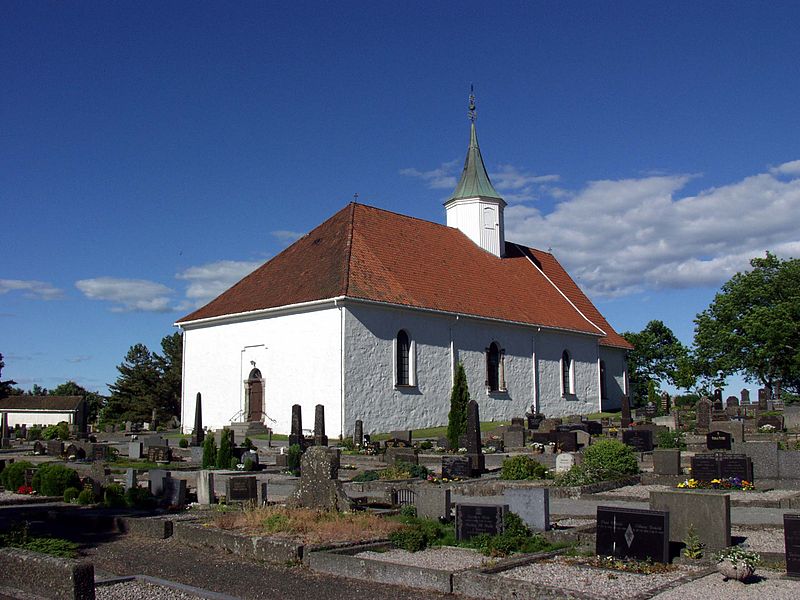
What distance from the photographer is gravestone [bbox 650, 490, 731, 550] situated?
8531mm

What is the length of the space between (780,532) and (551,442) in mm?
13194

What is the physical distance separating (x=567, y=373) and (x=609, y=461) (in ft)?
81.7

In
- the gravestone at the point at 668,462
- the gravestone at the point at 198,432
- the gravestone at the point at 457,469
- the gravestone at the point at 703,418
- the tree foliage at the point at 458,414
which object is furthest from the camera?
the gravestone at the point at 198,432

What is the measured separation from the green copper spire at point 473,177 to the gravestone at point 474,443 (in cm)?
2221

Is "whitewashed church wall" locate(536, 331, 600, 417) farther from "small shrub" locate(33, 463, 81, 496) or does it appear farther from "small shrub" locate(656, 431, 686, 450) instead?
"small shrub" locate(33, 463, 81, 496)

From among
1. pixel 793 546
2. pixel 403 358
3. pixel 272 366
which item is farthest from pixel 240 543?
pixel 403 358

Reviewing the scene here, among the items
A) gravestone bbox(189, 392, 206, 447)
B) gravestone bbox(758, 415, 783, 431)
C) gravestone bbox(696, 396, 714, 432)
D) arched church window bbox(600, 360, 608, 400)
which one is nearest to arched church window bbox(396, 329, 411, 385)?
gravestone bbox(189, 392, 206, 447)

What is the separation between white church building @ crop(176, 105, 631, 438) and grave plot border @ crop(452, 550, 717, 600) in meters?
20.3

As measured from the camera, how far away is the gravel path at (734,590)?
688 centimetres

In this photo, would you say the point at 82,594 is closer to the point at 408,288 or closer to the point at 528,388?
the point at 408,288

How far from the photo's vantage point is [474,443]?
18.5m

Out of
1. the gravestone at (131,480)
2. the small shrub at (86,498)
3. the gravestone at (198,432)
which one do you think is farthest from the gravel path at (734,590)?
the gravestone at (198,432)

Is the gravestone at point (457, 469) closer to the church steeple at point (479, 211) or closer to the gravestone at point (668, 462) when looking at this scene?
the gravestone at point (668, 462)

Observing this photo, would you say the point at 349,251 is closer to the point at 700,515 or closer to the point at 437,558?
the point at 437,558
